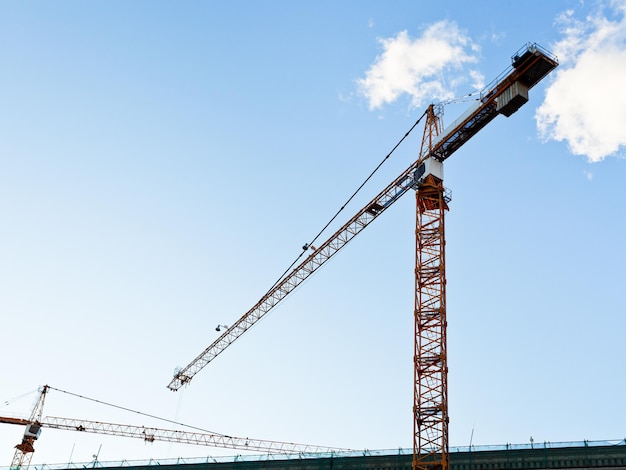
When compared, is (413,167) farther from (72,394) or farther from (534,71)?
(72,394)

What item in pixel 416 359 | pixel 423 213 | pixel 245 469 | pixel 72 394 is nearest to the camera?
pixel 416 359

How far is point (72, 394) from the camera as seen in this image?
120m

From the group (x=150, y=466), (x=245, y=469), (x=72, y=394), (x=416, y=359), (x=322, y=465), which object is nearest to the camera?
(x=416, y=359)

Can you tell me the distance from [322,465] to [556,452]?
84.7ft

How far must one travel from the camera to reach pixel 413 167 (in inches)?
2741

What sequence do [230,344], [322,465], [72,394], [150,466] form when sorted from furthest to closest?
[72,394]
[230,344]
[150,466]
[322,465]

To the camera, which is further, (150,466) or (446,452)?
(150,466)

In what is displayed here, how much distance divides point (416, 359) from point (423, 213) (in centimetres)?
1635

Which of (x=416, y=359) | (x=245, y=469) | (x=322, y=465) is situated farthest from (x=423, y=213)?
(x=245, y=469)

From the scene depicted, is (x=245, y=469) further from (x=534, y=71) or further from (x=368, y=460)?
(x=534, y=71)

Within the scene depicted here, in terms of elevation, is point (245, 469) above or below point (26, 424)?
below

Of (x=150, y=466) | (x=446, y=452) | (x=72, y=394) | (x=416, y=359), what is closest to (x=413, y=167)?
(x=416, y=359)

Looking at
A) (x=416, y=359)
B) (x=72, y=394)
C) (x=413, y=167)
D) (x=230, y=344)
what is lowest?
(x=416, y=359)

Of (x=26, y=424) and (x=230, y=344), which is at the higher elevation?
(x=230, y=344)
